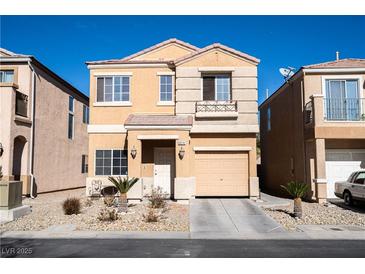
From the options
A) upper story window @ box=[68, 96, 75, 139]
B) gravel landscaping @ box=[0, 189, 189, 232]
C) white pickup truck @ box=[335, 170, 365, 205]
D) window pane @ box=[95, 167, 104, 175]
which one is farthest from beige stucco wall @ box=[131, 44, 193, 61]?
white pickup truck @ box=[335, 170, 365, 205]

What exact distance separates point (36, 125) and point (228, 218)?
12.7m

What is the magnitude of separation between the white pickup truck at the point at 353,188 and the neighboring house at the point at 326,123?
0.67 metres

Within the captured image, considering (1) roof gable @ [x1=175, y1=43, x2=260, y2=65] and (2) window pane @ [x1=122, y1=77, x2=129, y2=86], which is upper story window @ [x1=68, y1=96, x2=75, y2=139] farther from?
(1) roof gable @ [x1=175, y1=43, x2=260, y2=65]

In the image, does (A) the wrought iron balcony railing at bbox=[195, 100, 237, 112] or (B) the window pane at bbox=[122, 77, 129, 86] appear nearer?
(A) the wrought iron balcony railing at bbox=[195, 100, 237, 112]

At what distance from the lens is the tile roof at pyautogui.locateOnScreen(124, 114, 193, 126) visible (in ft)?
51.4

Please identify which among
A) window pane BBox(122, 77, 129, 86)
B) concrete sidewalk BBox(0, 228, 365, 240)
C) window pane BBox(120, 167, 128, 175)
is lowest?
concrete sidewalk BBox(0, 228, 365, 240)

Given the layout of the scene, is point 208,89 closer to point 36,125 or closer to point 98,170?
point 98,170

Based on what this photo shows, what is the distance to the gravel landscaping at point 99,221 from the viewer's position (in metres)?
10.7

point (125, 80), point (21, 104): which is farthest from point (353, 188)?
point (21, 104)

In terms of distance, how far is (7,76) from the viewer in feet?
59.3

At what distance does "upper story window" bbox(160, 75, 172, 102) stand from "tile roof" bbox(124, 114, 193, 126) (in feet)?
3.65

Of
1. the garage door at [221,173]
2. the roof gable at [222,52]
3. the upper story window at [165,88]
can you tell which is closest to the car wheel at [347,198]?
the garage door at [221,173]

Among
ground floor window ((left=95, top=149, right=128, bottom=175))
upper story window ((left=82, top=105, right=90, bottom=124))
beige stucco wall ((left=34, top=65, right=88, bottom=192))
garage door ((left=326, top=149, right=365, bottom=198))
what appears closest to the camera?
garage door ((left=326, top=149, right=365, bottom=198))

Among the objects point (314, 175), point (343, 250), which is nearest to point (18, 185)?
point (343, 250)
